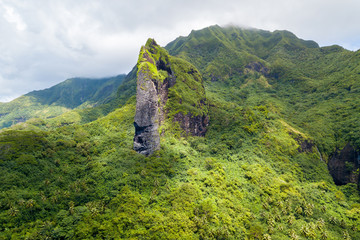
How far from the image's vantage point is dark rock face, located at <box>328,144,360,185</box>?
74.9m

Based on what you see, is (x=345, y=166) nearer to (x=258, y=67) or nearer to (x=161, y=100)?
(x=161, y=100)

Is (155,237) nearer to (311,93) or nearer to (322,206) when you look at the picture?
(322,206)

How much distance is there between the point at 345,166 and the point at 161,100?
314ft

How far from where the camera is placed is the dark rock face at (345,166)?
7488cm

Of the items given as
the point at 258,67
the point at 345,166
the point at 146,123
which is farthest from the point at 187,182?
the point at 258,67

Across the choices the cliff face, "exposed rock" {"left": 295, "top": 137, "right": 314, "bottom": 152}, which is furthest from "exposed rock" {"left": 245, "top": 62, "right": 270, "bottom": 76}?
"exposed rock" {"left": 295, "top": 137, "right": 314, "bottom": 152}

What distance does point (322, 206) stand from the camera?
58.0 m

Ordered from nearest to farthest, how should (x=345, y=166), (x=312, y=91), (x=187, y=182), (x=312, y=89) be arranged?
1. (x=187, y=182)
2. (x=345, y=166)
3. (x=312, y=91)
4. (x=312, y=89)

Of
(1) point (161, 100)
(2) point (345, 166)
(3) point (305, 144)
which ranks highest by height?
(1) point (161, 100)

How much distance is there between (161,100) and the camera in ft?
289

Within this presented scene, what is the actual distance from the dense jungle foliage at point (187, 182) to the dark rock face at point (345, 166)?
167 inches

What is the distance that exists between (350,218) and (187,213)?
56.6m

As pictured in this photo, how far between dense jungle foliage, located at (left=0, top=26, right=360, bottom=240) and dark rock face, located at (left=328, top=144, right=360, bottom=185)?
167 inches

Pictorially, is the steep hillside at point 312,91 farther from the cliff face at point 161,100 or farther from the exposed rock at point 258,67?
the cliff face at point 161,100
